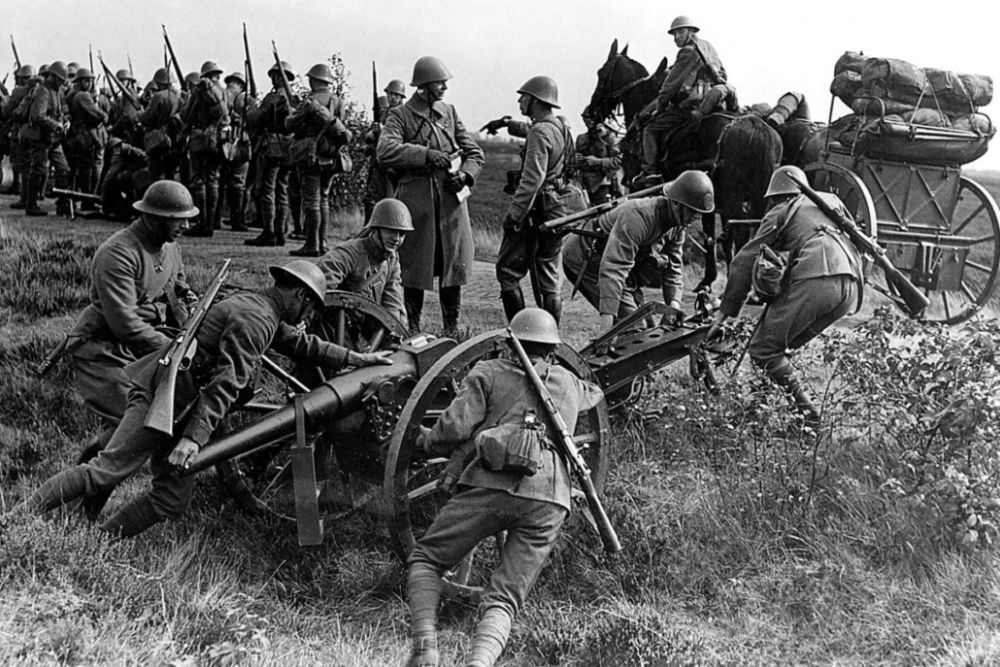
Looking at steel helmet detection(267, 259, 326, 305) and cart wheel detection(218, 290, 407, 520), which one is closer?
steel helmet detection(267, 259, 326, 305)

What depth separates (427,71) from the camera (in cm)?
809

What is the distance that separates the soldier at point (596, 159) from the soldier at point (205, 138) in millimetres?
4293

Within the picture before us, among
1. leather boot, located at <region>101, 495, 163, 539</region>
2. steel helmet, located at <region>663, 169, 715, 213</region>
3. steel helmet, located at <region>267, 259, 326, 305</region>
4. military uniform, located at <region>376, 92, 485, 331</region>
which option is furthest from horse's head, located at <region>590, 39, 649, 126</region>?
leather boot, located at <region>101, 495, 163, 539</region>

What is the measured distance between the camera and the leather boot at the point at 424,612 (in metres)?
4.61

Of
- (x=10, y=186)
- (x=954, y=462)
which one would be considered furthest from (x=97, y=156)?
(x=954, y=462)

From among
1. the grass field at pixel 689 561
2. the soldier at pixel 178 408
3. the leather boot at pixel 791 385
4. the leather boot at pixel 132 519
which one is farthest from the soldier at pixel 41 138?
the leather boot at pixel 791 385

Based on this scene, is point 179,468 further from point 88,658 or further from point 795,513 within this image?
point 795,513

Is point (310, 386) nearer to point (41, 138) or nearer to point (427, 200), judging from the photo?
point (427, 200)

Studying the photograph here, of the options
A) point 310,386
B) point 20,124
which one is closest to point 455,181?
point 310,386

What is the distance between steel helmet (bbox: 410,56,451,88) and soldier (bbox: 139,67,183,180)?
5.97 meters

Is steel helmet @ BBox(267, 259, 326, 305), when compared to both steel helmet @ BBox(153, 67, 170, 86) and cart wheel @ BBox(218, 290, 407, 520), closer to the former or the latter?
cart wheel @ BBox(218, 290, 407, 520)

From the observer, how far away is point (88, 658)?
15.0ft

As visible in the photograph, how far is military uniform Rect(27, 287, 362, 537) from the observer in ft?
18.1

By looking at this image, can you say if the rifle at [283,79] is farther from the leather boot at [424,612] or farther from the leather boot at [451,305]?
the leather boot at [424,612]
